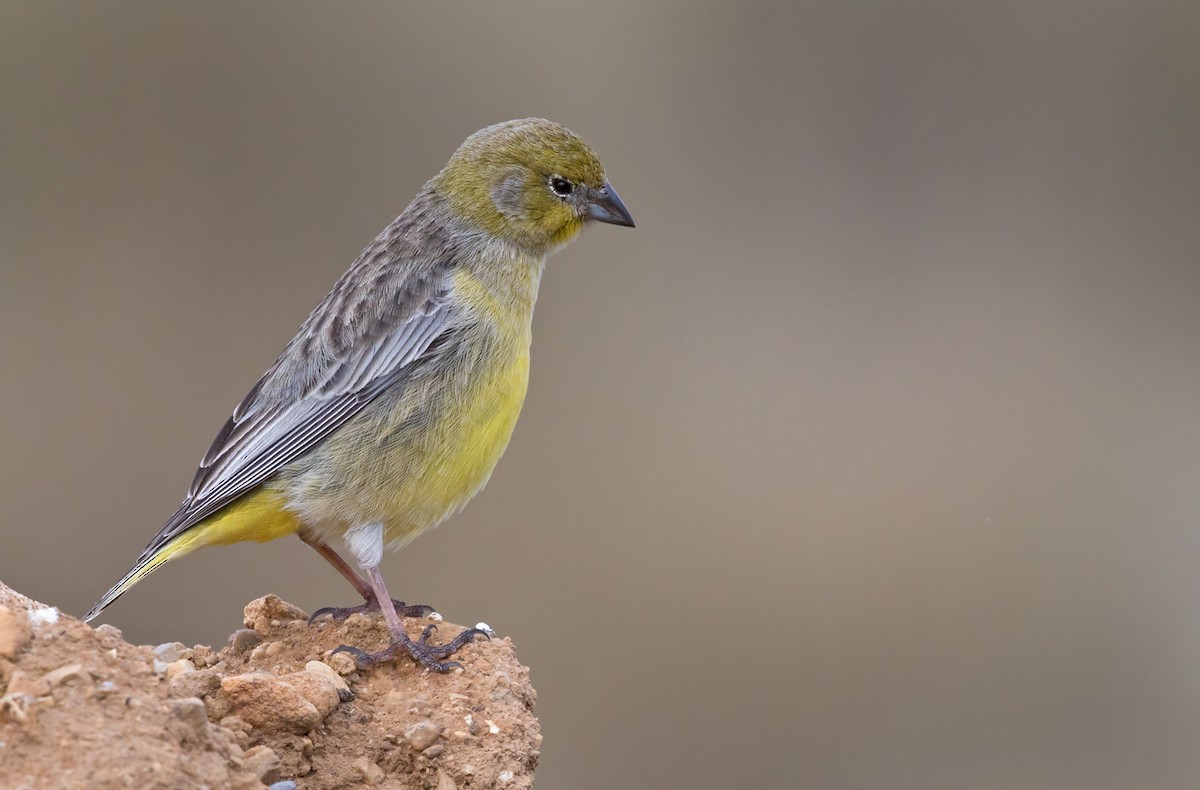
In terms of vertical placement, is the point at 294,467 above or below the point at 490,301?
below

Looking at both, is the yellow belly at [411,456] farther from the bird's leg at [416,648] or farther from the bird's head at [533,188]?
the bird's head at [533,188]

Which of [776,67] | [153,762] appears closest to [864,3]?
[776,67]

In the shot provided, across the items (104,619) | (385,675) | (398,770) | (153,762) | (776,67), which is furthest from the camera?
(776,67)

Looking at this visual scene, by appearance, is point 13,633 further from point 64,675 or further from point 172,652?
point 172,652

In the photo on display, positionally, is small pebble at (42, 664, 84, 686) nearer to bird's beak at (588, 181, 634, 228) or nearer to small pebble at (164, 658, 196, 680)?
small pebble at (164, 658, 196, 680)

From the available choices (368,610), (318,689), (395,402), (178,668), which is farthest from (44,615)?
(395,402)

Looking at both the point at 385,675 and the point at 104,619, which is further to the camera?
the point at 104,619

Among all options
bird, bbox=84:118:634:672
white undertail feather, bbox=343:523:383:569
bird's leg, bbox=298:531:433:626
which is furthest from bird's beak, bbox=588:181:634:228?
bird's leg, bbox=298:531:433:626

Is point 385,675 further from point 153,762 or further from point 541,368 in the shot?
point 541,368
